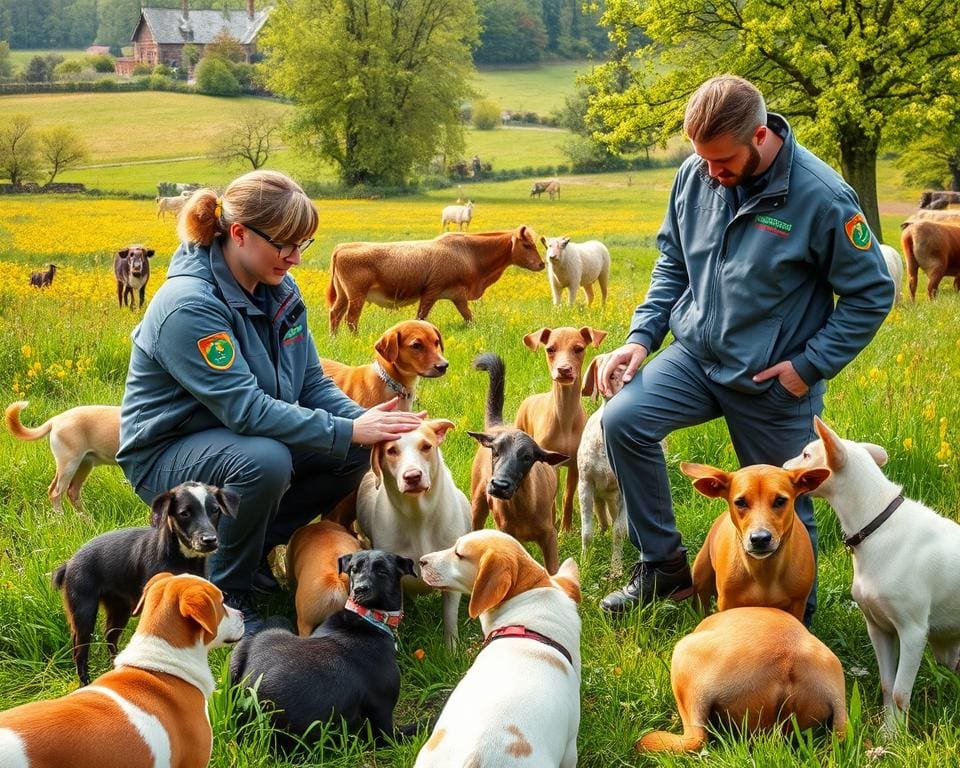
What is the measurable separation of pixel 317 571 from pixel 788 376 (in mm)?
2653

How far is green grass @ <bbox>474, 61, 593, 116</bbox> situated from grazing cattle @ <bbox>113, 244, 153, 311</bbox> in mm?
21550

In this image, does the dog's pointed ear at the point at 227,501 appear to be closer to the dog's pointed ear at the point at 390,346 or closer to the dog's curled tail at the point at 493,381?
the dog's curled tail at the point at 493,381

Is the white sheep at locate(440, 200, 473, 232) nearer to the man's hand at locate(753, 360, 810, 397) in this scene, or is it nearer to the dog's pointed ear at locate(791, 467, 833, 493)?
the man's hand at locate(753, 360, 810, 397)

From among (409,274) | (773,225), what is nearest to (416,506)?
(773,225)

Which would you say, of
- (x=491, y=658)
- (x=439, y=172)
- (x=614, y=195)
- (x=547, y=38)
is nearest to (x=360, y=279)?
(x=491, y=658)

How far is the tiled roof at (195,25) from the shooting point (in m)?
21.7

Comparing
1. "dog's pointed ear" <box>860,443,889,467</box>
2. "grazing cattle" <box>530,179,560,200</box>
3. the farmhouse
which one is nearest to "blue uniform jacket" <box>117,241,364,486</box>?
"dog's pointed ear" <box>860,443,889,467</box>

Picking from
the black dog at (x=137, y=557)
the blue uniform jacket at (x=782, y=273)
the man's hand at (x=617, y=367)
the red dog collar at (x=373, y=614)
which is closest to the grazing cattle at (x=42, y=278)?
the black dog at (x=137, y=557)

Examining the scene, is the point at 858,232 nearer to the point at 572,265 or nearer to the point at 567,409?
the point at 567,409

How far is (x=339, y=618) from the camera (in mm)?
4414

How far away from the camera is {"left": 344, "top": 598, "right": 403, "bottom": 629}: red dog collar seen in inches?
172

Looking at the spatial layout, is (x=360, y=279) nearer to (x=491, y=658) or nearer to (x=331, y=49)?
(x=491, y=658)

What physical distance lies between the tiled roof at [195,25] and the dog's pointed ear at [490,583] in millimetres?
20374

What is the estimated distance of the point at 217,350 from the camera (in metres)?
4.80
